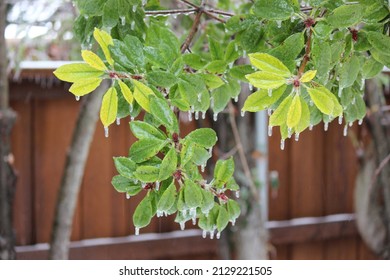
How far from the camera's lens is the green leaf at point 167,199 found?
49 centimetres

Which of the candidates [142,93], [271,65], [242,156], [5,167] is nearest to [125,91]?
[142,93]

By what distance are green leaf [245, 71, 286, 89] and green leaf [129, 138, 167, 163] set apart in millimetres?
95

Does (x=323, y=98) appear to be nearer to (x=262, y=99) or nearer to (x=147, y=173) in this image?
(x=262, y=99)

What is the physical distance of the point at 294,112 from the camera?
0.45 meters

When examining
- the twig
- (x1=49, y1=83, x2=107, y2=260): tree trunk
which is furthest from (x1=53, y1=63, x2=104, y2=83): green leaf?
the twig

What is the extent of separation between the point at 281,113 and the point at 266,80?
0.11 feet

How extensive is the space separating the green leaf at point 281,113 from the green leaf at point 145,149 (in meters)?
0.09

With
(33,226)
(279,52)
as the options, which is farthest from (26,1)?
(279,52)

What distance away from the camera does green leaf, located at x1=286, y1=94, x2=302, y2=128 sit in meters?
0.45

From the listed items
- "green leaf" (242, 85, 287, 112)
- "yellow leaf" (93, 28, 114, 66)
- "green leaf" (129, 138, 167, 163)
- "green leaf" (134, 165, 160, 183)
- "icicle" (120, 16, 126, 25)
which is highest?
"icicle" (120, 16, 126, 25)

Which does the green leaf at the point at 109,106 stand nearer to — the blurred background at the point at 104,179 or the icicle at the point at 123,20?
the icicle at the point at 123,20

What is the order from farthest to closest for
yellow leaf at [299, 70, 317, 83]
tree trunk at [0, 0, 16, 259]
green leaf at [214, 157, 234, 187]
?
tree trunk at [0, 0, 16, 259], green leaf at [214, 157, 234, 187], yellow leaf at [299, 70, 317, 83]

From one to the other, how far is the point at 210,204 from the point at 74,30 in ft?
0.83

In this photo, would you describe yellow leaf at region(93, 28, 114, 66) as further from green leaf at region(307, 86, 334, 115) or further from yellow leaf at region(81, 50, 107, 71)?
green leaf at region(307, 86, 334, 115)
